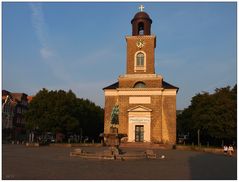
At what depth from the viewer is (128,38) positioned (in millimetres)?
57719

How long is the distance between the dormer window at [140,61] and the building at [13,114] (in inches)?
1251

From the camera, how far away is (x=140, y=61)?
57.1 meters

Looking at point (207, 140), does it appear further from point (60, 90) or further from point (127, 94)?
point (60, 90)

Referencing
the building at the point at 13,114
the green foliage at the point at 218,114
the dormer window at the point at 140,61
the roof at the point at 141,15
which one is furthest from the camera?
the building at the point at 13,114

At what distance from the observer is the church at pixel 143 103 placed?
173ft

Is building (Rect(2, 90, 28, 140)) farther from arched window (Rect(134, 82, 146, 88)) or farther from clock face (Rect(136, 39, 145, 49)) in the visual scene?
clock face (Rect(136, 39, 145, 49))

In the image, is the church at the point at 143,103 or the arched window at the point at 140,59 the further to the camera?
the arched window at the point at 140,59

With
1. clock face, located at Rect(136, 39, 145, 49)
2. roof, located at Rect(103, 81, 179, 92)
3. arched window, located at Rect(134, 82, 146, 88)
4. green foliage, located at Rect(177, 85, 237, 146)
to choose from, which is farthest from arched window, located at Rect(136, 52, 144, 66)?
green foliage, located at Rect(177, 85, 237, 146)

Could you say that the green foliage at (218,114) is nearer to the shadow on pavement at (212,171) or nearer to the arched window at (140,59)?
the arched window at (140,59)

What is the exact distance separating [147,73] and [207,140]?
65.3 feet

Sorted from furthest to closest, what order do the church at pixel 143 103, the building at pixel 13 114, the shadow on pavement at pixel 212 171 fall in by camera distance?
1. the building at pixel 13 114
2. the church at pixel 143 103
3. the shadow on pavement at pixel 212 171

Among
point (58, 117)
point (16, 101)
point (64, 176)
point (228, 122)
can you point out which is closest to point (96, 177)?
point (64, 176)

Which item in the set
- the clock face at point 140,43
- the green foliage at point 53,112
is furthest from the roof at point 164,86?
the green foliage at point 53,112

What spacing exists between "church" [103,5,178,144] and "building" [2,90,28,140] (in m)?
29.7
